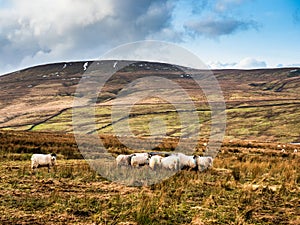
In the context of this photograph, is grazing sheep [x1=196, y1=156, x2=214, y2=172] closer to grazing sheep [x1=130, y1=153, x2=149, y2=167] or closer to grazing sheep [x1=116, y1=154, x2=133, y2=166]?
grazing sheep [x1=130, y1=153, x2=149, y2=167]

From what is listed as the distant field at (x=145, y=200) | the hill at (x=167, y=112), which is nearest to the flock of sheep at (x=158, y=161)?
the distant field at (x=145, y=200)

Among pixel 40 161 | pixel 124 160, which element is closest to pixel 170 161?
pixel 124 160

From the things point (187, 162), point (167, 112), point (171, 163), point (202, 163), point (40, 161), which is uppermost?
point (167, 112)

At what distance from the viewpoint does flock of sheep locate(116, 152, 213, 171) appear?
50.6ft

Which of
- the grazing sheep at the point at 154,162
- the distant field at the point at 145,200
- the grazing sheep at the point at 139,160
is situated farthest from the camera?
the grazing sheep at the point at 139,160

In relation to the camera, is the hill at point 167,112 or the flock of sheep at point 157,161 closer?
the flock of sheep at point 157,161

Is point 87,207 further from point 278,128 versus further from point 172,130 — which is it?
point 278,128

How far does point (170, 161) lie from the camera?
15359 mm

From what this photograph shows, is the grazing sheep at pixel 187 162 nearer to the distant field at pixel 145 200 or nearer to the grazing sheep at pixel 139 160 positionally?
the distant field at pixel 145 200

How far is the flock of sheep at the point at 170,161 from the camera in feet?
50.6

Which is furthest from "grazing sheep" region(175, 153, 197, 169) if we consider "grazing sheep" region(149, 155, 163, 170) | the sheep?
the sheep

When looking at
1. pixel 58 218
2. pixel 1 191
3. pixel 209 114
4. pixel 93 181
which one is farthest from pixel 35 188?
pixel 209 114

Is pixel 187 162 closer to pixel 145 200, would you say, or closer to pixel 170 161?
pixel 170 161

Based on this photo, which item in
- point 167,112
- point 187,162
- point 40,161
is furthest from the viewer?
point 167,112
